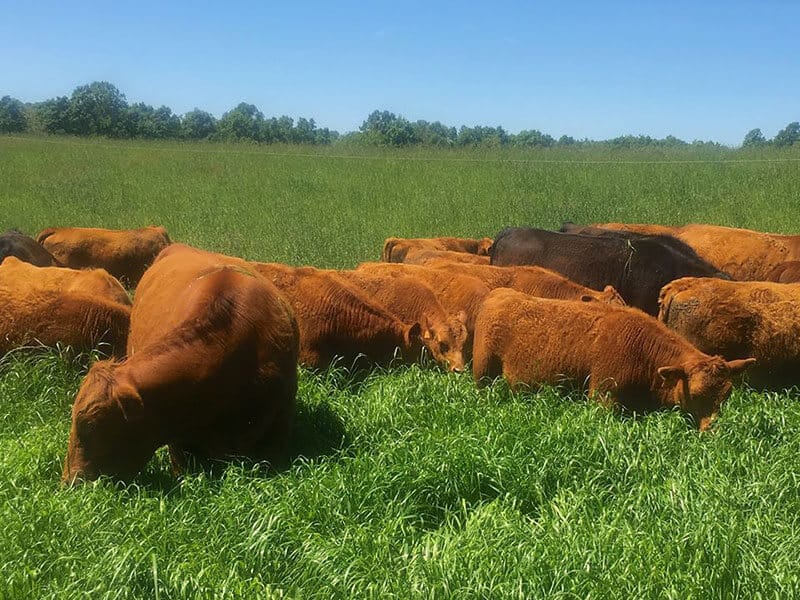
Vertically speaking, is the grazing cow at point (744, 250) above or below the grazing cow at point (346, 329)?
above

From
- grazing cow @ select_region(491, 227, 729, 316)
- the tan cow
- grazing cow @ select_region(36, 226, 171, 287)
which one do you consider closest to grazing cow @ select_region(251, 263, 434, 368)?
grazing cow @ select_region(491, 227, 729, 316)

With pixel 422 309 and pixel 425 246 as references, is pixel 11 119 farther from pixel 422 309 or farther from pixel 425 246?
pixel 422 309

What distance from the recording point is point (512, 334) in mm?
7273

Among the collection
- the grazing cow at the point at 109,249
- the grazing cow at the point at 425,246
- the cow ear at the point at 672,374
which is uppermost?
the cow ear at the point at 672,374

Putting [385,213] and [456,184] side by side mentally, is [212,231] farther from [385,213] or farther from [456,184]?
[456,184]

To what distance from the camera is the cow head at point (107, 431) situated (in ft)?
15.8

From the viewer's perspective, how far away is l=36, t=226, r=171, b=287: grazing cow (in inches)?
508

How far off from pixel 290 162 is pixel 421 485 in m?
24.3

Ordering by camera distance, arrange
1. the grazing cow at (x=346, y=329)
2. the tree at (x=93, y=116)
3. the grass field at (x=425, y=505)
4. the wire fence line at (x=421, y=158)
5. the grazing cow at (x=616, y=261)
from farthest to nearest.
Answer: the tree at (x=93, y=116) < the wire fence line at (x=421, y=158) < the grazing cow at (x=616, y=261) < the grazing cow at (x=346, y=329) < the grass field at (x=425, y=505)

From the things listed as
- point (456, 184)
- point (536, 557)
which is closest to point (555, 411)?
point (536, 557)

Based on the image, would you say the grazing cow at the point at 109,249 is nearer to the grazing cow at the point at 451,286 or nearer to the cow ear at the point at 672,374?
the grazing cow at the point at 451,286

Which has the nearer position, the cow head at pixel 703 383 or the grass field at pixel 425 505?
the grass field at pixel 425 505

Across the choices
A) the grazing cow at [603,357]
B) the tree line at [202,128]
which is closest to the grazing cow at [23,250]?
the grazing cow at [603,357]

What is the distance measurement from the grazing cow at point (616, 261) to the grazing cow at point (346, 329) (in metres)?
3.49
